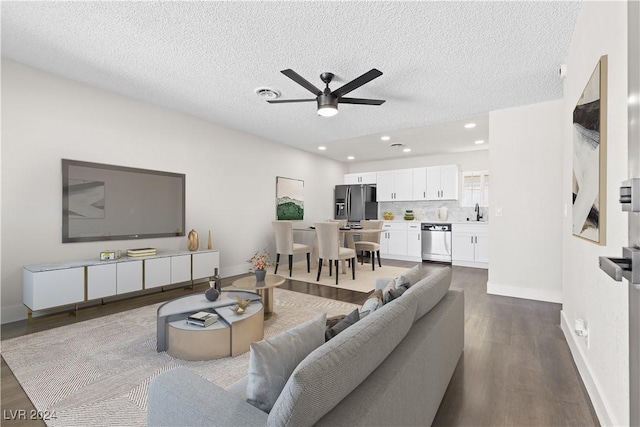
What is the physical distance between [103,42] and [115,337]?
255 cm

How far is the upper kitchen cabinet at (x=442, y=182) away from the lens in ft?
22.0

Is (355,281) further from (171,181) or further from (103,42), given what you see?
(103,42)

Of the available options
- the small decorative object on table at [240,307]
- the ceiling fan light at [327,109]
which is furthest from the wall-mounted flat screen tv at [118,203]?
the ceiling fan light at [327,109]

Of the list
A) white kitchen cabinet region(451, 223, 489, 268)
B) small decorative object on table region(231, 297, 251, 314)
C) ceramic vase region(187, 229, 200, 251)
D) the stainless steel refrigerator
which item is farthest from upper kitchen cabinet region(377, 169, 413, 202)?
small decorative object on table region(231, 297, 251, 314)

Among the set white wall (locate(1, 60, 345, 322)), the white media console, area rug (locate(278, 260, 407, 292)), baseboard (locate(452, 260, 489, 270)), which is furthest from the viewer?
baseboard (locate(452, 260, 489, 270))

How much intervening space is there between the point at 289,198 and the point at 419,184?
10.5 ft

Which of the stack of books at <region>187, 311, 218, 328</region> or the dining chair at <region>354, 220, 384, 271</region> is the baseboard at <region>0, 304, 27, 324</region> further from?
the dining chair at <region>354, 220, 384, 271</region>

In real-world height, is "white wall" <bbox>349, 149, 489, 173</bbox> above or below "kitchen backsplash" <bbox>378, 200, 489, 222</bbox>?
above

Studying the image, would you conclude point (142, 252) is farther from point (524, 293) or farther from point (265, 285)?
point (524, 293)

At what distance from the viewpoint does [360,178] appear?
807 cm

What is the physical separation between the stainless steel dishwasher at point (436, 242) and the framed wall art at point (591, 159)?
14.2 ft

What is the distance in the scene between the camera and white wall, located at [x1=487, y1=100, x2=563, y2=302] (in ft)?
11.9

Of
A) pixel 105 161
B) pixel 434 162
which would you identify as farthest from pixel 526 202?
pixel 105 161

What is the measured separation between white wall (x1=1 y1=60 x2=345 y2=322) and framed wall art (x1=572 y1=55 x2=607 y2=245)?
4.45 metres
